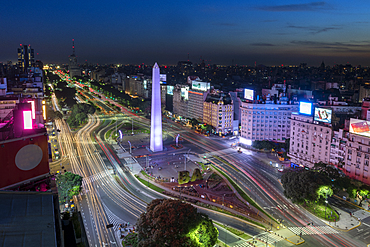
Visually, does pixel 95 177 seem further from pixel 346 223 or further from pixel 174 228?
pixel 346 223

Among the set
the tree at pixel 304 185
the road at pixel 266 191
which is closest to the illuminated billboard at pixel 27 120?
the road at pixel 266 191

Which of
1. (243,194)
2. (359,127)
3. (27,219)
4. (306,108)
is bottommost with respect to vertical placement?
(243,194)

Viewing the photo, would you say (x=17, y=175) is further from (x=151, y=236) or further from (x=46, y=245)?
(x=151, y=236)

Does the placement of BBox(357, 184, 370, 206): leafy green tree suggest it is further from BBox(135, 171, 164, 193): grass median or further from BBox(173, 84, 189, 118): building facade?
BBox(173, 84, 189, 118): building facade

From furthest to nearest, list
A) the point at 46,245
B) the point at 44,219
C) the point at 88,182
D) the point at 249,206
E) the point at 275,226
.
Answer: the point at 88,182
the point at 249,206
the point at 275,226
the point at 44,219
the point at 46,245

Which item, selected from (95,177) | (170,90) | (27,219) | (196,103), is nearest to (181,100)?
(196,103)

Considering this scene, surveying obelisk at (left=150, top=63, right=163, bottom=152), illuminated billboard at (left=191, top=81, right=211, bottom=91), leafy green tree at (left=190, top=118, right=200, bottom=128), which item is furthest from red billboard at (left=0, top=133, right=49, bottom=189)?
illuminated billboard at (left=191, top=81, right=211, bottom=91)

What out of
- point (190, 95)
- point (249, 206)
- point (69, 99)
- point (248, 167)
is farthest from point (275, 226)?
point (69, 99)
